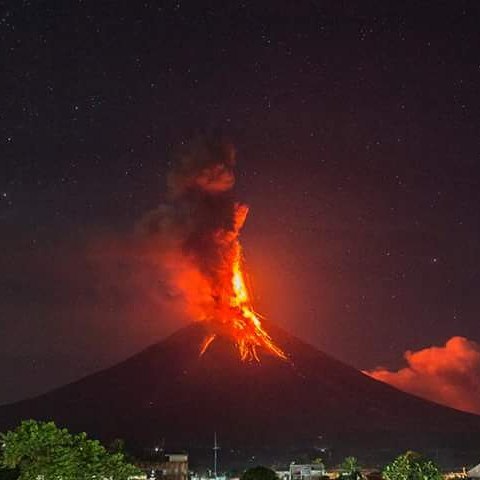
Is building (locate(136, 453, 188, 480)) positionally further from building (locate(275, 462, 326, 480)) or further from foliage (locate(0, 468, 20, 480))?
foliage (locate(0, 468, 20, 480))

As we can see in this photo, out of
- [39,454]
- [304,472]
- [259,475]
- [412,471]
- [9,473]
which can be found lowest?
[9,473]

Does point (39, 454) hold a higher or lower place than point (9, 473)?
higher

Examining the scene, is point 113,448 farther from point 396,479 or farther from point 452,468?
point 452,468

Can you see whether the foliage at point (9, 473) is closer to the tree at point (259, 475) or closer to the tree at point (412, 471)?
the tree at point (259, 475)

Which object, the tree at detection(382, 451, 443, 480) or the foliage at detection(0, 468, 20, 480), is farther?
the tree at detection(382, 451, 443, 480)

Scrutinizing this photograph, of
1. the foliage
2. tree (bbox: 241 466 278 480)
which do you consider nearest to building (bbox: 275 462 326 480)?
tree (bbox: 241 466 278 480)

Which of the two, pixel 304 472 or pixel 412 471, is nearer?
pixel 412 471

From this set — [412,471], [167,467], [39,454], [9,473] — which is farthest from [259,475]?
[167,467]

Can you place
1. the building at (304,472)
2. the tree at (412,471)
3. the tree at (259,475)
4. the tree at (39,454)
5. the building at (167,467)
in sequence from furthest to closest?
the building at (304,472) < the building at (167,467) < the tree at (412,471) < the tree at (39,454) < the tree at (259,475)

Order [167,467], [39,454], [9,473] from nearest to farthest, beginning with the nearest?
[9,473] < [39,454] < [167,467]

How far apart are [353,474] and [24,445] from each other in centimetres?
5103

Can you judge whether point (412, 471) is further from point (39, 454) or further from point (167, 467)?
point (167, 467)

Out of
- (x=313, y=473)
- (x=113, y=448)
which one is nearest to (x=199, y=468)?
(x=313, y=473)

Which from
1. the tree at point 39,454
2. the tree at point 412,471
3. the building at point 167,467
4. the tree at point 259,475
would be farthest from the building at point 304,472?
A: the tree at point 259,475
